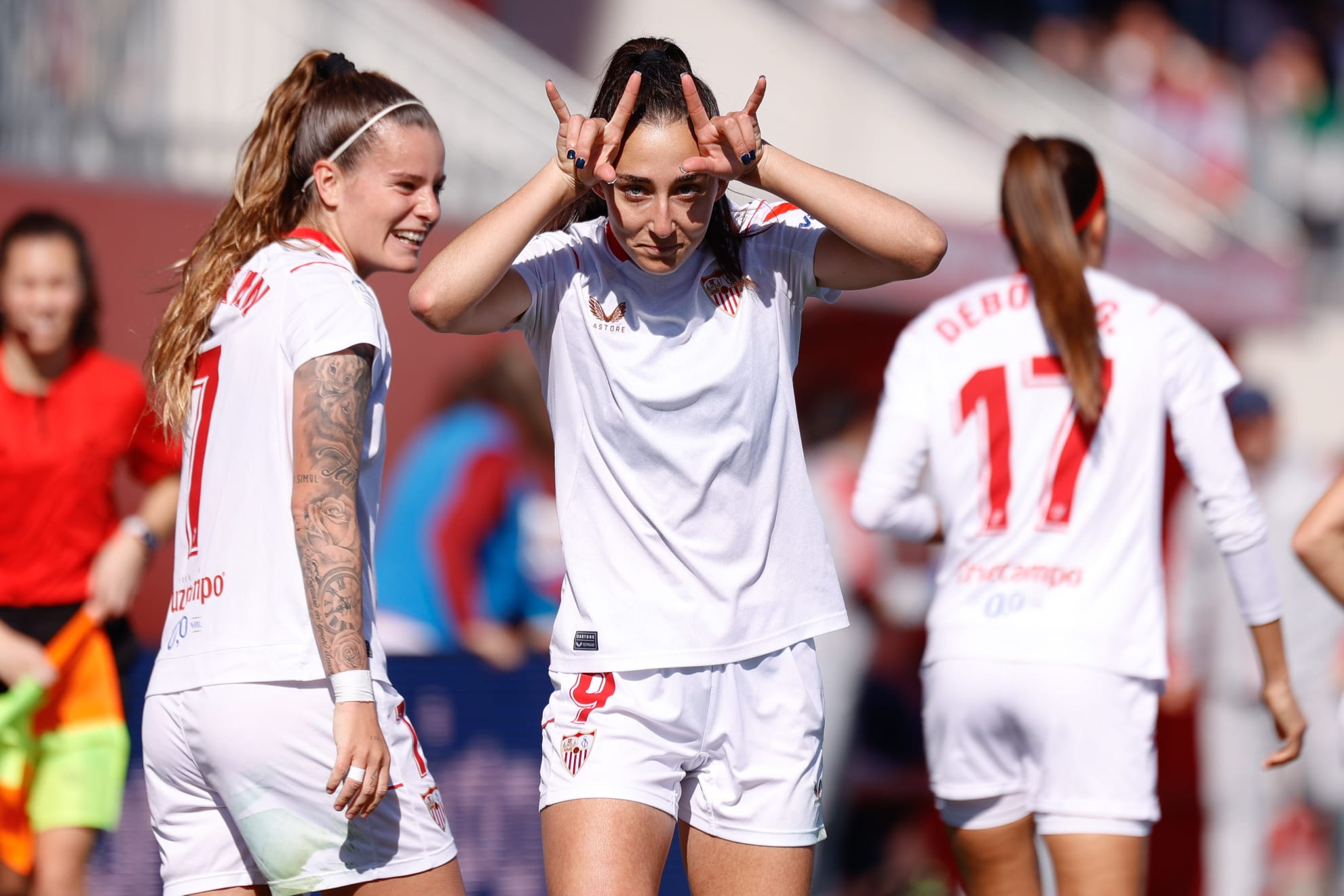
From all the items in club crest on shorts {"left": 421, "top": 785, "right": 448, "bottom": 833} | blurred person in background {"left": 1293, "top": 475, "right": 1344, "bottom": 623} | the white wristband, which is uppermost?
blurred person in background {"left": 1293, "top": 475, "right": 1344, "bottom": 623}

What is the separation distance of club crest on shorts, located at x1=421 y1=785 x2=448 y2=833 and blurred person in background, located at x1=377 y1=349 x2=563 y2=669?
3096mm

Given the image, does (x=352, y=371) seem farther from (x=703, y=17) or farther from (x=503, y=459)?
(x=703, y=17)

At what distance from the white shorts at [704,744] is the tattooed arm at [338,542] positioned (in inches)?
15.5

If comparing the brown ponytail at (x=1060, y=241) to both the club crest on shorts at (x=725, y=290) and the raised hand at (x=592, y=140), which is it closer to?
the club crest on shorts at (x=725, y=290)

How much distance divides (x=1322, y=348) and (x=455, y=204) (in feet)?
28.9

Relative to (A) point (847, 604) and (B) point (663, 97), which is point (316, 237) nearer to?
(B) point (663, 97)

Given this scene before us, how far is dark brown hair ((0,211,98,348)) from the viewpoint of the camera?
4727 mm

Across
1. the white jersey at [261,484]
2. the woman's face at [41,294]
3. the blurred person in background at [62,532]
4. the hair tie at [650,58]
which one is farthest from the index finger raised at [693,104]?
the woman's face at [41,294]

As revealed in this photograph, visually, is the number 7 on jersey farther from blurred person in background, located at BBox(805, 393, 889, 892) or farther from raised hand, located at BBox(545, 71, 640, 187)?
blurred person in background, located at BBox(805, 393, 889, 892)

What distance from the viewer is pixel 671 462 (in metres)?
3.00

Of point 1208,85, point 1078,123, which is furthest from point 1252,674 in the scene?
point 1208,85

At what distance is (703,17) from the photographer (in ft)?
41.5

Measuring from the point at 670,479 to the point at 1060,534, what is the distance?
134cm

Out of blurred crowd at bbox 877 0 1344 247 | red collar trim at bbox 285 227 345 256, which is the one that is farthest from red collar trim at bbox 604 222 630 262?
blurred crowd at bbox 877 0 1344 247
